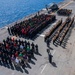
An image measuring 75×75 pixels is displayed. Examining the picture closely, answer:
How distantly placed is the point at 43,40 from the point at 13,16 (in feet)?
128

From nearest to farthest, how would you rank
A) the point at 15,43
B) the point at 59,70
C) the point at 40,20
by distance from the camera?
1. the point at 59,70
2. the point at 15,43
3. the point at 40,20

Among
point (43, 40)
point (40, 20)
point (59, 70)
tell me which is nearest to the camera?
point (59, 70)

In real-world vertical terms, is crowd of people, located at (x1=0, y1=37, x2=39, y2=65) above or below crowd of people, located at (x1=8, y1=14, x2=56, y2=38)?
above

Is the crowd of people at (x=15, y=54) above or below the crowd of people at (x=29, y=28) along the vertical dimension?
above

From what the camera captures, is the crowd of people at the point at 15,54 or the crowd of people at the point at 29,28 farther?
the crowd of people at the point at 29,28

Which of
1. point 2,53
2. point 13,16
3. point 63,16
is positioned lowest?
point 13,16

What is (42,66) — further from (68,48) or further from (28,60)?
(68,48)

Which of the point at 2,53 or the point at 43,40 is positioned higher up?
the point at 2,53

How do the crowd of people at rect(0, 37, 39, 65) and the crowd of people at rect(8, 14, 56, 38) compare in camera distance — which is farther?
the crowd of people at rect(8, 14, 56, 38)

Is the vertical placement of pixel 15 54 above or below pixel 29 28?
above

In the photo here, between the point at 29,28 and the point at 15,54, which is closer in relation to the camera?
the point at 15,54

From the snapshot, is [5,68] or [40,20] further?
[40,20]

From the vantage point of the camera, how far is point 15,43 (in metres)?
25.7

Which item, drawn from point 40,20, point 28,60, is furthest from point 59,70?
point 40,20
